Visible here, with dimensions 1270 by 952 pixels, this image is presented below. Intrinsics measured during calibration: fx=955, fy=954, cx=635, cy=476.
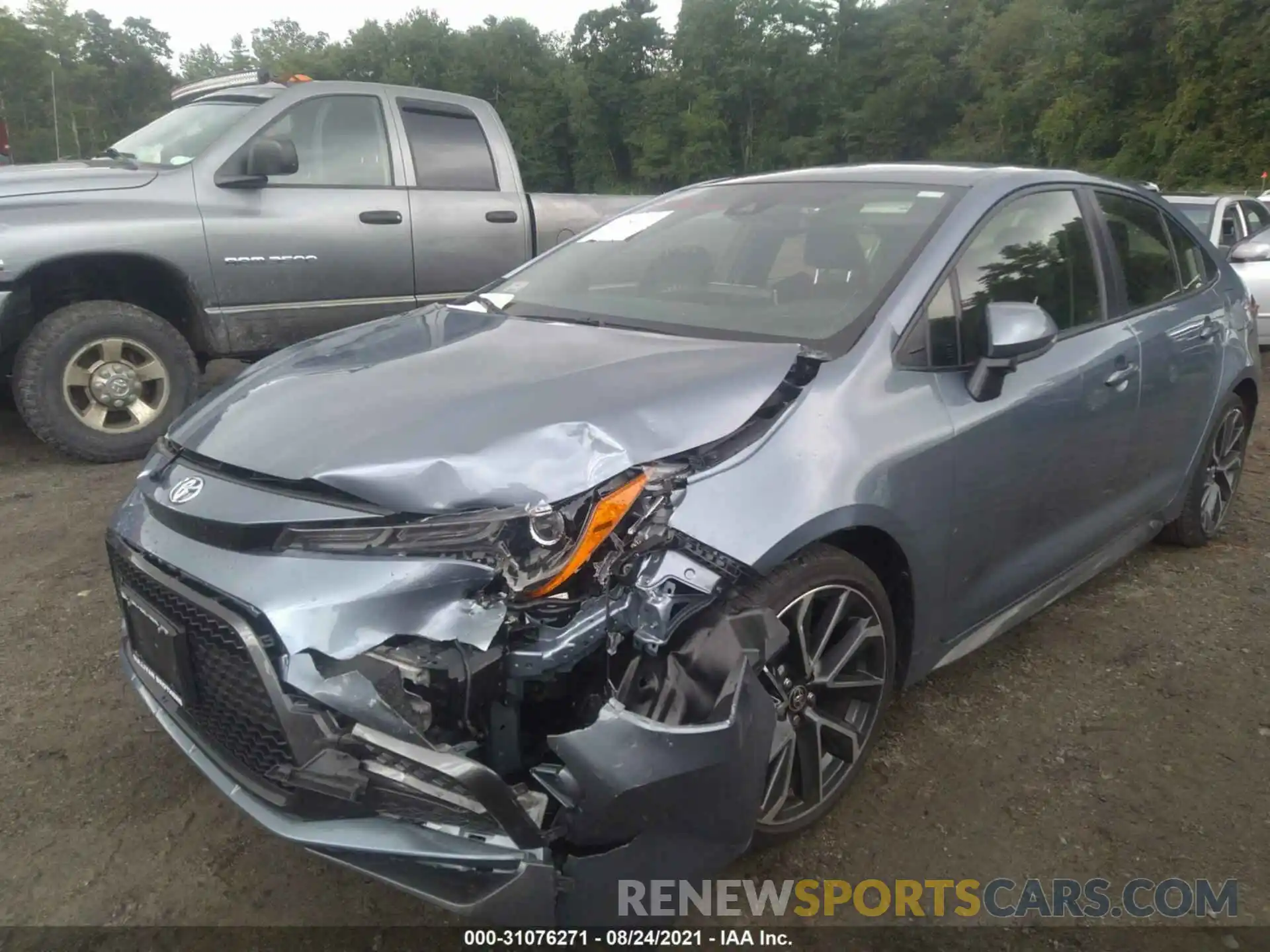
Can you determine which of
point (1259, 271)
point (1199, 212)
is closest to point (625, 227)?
point (1259, 271)

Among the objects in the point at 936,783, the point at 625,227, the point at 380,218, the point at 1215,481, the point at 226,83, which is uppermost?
the point at 226,83

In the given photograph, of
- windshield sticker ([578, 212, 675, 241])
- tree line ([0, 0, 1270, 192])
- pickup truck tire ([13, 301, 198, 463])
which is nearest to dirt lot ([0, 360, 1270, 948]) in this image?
pickup truck tire ([13, 301, 198, 463])

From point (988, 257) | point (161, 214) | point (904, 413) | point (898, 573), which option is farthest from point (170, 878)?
point (161, 214)

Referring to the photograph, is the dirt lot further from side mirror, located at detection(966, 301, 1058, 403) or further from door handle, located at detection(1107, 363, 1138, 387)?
side mirror, located at detection(966, 301, 1058, 403)

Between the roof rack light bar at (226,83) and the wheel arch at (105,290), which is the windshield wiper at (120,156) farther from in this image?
the roof rack light bar at (226,83)

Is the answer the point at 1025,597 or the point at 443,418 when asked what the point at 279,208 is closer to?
the point at 443,418

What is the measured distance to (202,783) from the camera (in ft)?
8.42

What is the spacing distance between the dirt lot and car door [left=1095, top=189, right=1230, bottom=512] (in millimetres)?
589

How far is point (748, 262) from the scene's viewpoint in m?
3.07

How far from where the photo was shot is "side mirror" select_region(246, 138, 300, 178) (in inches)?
207

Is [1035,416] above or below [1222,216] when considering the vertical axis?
below

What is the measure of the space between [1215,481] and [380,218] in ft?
15.5

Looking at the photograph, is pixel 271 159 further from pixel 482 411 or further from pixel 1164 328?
pixel 1164 328

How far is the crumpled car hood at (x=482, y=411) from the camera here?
1.92 m
